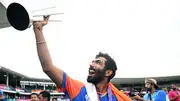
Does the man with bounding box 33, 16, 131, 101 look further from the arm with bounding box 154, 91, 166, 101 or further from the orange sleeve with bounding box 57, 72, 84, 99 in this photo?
the arm with bounding box 154, 91, 166, 101

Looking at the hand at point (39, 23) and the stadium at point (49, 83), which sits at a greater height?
the hand at point (39, 23)

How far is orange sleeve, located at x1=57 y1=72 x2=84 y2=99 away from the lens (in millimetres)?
2318

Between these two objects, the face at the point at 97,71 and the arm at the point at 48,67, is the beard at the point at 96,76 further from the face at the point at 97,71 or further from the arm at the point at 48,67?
the arm at the point at 48,67

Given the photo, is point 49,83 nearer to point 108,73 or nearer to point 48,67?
point 108,73

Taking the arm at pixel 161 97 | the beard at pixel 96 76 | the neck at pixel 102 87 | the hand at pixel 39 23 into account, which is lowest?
the arm at pixel 161 97

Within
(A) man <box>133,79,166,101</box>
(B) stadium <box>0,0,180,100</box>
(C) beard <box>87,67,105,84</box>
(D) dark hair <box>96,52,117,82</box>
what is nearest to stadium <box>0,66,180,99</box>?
(B) stadium <box>0,0,180,100</box>

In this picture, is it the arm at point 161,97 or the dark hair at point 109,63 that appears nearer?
the dark hair at point 109,63

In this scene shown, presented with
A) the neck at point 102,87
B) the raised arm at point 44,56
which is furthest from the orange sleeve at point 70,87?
the neck at point 102,87

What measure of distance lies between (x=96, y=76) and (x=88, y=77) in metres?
0.07

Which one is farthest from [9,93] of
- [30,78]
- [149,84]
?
[149,84]

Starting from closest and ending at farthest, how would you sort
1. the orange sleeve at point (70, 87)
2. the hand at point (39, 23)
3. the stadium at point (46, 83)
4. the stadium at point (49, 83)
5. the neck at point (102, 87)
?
the hand at point (39, 23)
the orange sleeve at point (70, 87)
the neck at point (102, 87)
the stadium at point (46, 83)
the stadium at point (49, 83)

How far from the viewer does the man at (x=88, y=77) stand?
7.30 feet

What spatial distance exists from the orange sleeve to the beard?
0.12m

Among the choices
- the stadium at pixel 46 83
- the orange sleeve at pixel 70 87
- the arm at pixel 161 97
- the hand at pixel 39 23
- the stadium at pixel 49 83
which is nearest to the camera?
the hand at pixel 39 23
